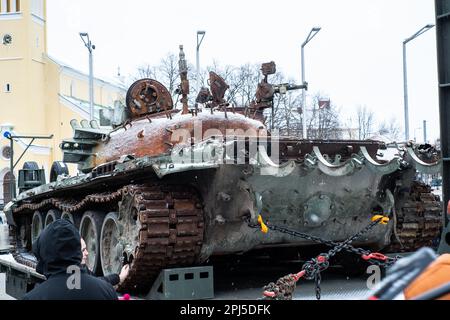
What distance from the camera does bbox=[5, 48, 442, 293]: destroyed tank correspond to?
7.89 metres

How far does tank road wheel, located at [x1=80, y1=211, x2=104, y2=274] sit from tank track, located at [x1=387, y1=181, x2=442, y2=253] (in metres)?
4.09

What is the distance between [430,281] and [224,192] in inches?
243

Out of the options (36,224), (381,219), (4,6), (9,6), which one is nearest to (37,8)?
(9,6)

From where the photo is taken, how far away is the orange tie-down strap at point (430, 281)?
2.00 metres

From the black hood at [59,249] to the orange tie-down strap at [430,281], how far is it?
1923 millimetres

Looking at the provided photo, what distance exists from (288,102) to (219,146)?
33.0 m

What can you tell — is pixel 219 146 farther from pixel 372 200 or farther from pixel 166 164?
pixel 372 200

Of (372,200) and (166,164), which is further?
(372,200)

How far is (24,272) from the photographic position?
34.5 ft

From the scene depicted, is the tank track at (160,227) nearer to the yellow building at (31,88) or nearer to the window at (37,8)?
the yellow building at (31,88)

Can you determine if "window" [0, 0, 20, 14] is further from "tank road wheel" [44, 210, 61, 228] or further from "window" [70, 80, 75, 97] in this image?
"tank road wheel" [44, 210, 61, 228]

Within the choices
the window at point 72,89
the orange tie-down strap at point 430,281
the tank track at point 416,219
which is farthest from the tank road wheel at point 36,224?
the window at point 72,89

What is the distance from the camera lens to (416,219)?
31.9 feet
